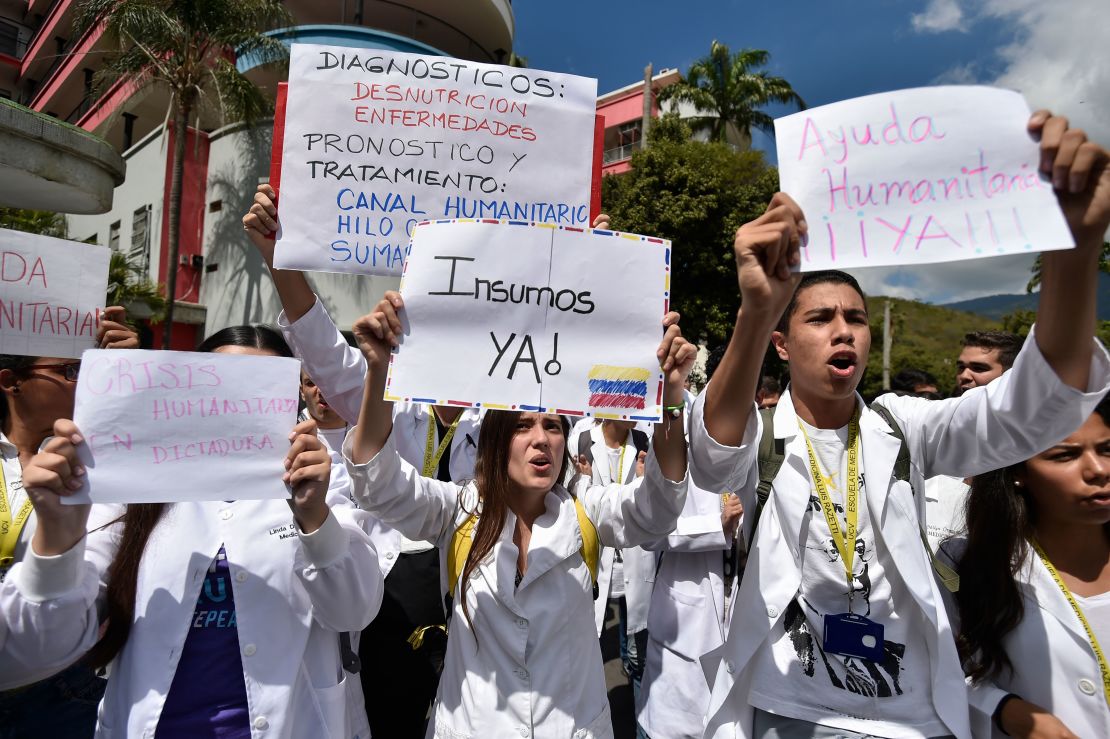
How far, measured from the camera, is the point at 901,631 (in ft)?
6.04

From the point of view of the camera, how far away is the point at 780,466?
2.04 m

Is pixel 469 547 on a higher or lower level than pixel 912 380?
lower

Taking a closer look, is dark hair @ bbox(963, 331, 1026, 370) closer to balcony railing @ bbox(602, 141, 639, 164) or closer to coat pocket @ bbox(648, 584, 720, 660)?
coat pocket @ bbox(648, 584, 720, 660)

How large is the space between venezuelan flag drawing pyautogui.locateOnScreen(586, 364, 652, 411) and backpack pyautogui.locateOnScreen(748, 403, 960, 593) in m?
0.46

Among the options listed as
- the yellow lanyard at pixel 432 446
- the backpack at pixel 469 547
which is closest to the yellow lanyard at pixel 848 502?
the backpack at pixel 469 547

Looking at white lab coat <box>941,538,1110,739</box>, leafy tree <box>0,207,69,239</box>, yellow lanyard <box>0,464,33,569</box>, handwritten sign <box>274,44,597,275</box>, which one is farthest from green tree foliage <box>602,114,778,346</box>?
yellow lanyard <box>0,464,33,569</box>

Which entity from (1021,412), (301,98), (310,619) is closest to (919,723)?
(1021,412)

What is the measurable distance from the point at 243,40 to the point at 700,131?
15.1m

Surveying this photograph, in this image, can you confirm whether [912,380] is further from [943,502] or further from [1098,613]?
[1098,613]

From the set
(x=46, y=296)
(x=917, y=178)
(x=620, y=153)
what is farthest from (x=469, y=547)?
(x=620, y=153)

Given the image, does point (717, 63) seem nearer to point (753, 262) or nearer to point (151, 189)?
point (151, 189)

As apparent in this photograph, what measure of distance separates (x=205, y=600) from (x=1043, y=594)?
8.19ft

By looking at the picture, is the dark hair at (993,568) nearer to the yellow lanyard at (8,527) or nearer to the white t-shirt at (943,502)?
the white t-shirt at (943,502)

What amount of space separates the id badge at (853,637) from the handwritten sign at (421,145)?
5.00 ft
